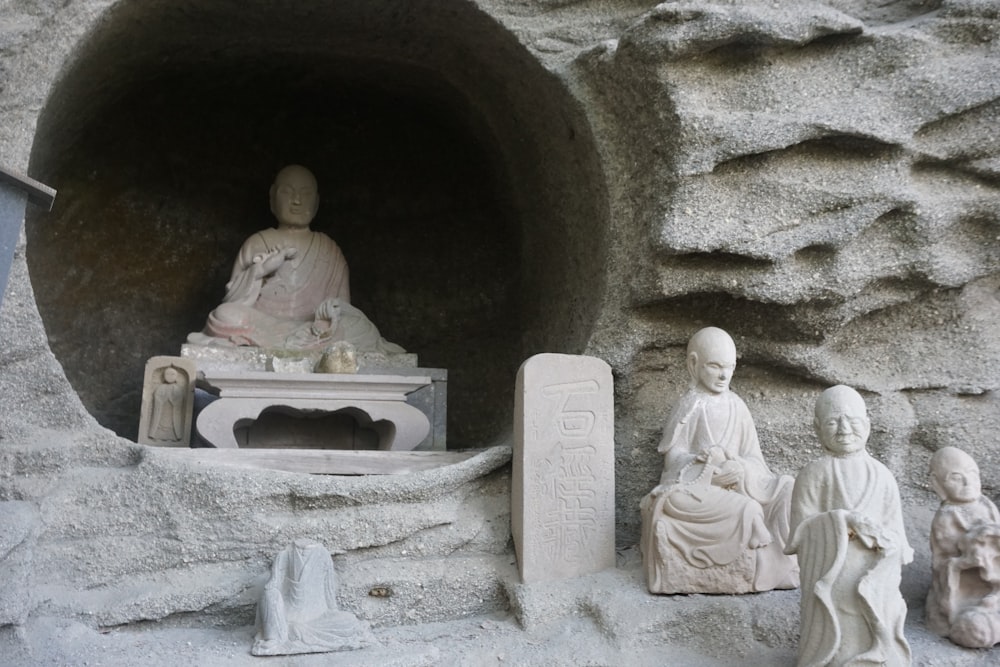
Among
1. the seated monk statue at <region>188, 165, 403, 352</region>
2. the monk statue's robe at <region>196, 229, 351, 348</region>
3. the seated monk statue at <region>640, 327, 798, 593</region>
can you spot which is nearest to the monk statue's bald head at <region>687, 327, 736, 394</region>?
the seated monk statue at <region>640, 327, 798, 593</region>

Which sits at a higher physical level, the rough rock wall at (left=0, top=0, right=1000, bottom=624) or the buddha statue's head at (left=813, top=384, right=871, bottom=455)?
the rough rock wall at (left=0, top=0, right=1000, bottom=624)

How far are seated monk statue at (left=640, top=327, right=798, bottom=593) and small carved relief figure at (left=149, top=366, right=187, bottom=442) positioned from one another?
2.64 metres

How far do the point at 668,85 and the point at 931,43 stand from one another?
1382mm

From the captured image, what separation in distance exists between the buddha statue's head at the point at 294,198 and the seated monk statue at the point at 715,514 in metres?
3.36

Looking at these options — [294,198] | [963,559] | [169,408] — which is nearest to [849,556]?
[963,559]

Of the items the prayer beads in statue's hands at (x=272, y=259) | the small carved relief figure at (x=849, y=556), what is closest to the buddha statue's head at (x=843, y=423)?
the small carved relief figure at (x=849, y=556)

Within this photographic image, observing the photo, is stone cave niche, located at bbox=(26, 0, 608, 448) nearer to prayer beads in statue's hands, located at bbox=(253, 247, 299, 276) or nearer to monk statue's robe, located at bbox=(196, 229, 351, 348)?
monk statue's robe, located at bbox=(196, 229, 351, 348)

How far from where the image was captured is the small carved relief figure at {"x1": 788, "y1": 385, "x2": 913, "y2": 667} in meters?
4.07

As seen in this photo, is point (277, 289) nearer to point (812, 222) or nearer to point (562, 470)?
point (562, 470)

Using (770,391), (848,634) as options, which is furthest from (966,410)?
(848,634)

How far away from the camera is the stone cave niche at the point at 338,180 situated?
6836 mm

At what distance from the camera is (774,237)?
5.68 m

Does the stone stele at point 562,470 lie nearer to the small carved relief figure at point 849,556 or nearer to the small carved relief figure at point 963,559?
the small carved relief figure at point 849,556

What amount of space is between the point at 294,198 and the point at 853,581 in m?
4.74
